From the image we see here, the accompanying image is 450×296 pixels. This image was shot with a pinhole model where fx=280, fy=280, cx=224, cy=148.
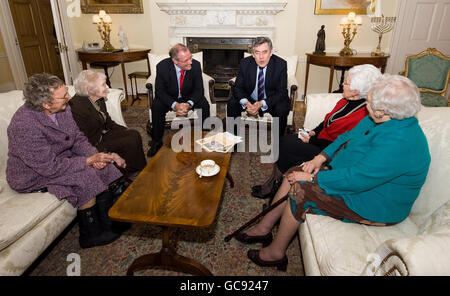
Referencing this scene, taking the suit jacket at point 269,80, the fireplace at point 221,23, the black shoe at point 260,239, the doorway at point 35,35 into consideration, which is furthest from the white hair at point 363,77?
the doorway at point 35,35

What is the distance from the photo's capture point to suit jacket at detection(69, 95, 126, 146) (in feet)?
7.52

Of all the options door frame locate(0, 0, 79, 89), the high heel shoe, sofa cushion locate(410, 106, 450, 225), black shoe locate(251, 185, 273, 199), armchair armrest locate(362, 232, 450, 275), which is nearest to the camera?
armchair armrest locate(362, 232, 450, 275)

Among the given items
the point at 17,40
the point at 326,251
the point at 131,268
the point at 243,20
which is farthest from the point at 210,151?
the point at 17,40

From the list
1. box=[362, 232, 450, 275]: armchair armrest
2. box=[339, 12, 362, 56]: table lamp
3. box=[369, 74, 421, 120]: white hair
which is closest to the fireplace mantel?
box=[339, 12, 362, 56]: table lamp

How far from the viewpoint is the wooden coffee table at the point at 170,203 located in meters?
1.49

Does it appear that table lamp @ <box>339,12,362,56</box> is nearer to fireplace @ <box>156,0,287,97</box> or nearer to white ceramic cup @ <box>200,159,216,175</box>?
fireplace @ <box>156,0,287,97</box>

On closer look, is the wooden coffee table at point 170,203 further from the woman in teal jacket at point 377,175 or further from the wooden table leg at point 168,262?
the woman in teal jacket at point 377,175

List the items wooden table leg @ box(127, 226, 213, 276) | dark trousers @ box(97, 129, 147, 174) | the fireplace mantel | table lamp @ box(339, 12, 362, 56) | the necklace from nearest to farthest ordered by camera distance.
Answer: wooden table leg @ box(127, 226, 213, 276) < the necklace < dark trousers @ box(97, 129, 147, 174) < table lamp @ box(339, 12, 362, 56) < the fireplace mantel

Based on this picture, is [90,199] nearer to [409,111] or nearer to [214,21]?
[409,111]

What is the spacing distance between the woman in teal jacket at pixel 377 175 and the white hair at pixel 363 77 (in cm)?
30

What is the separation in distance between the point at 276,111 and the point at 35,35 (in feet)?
18.7

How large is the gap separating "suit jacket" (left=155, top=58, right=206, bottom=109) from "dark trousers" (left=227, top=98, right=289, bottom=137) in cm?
43

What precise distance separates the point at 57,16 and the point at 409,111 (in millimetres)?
4694

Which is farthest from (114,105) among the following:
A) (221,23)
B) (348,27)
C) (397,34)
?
(397,34)
